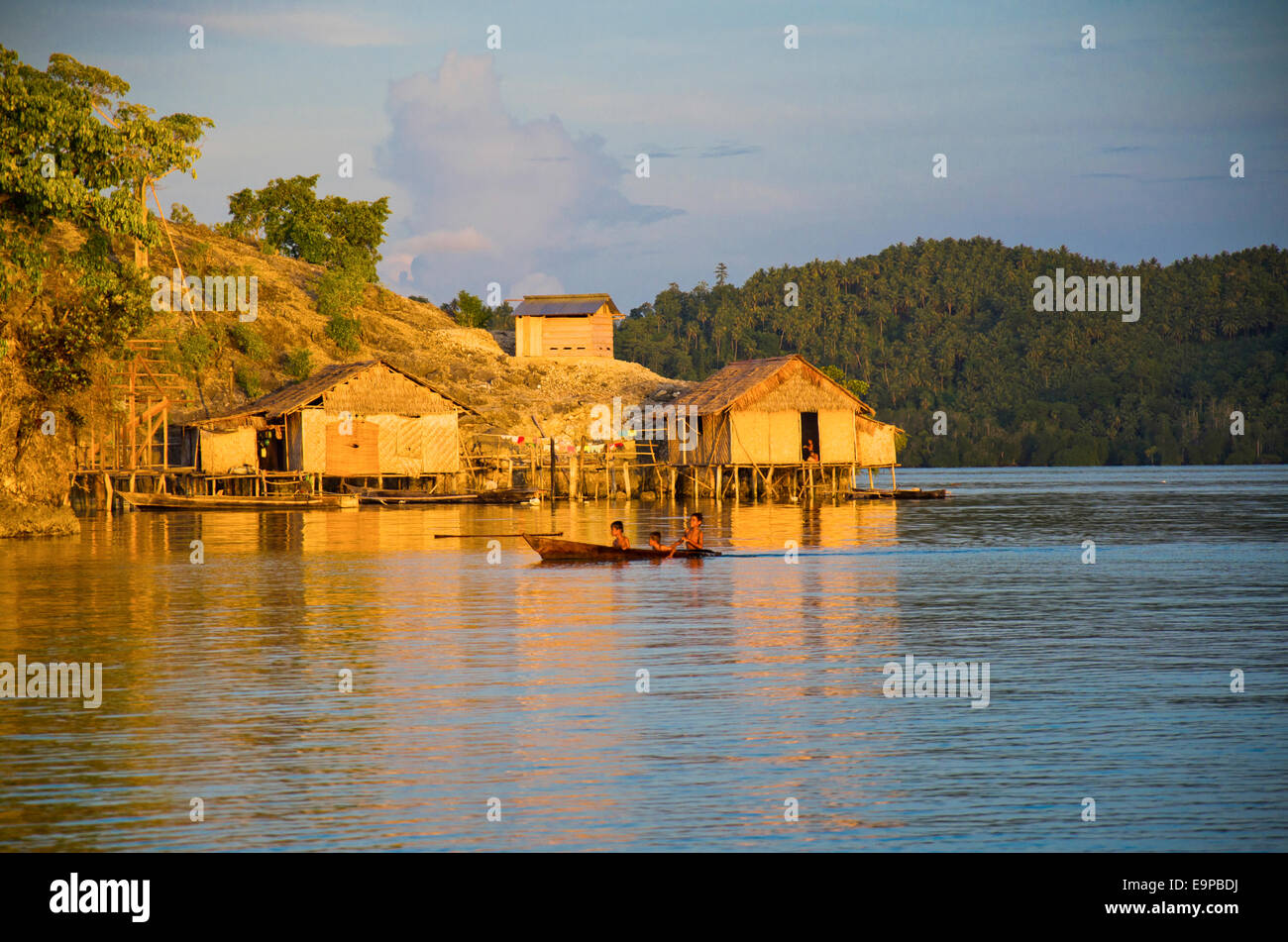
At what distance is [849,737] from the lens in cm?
1162

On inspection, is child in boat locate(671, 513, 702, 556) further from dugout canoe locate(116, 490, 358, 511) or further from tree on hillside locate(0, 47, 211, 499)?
dugout canoe locate(116, 490, 358, 511)

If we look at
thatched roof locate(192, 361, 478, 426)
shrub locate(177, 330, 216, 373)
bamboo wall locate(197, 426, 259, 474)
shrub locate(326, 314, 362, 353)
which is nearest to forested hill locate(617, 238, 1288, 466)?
shrub locate(326, 314, 362, 353)

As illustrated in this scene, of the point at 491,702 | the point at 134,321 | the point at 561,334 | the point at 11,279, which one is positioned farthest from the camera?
the point at 561,334

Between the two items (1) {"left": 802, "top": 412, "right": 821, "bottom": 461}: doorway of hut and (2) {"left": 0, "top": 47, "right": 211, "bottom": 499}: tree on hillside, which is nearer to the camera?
(2) {"left": 0, "top": 47, "right": 211, "bottom": 499}: tree on hillside

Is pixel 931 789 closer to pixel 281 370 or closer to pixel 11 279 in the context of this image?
pixel 11 279

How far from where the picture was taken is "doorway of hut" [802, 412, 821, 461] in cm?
5794

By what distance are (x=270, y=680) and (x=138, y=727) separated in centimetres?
240

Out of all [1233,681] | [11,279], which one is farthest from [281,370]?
[1233,681]

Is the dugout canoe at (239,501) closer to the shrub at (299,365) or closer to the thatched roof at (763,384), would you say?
the thatched roof at (763,384)

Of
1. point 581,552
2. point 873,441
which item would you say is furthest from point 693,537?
point 873,441

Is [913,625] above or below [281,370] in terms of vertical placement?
below
